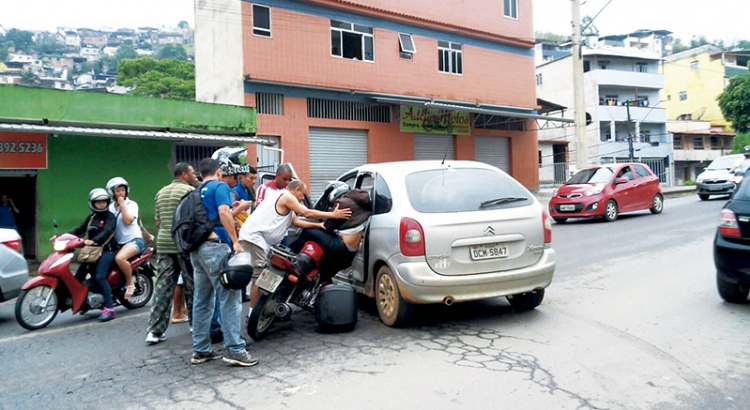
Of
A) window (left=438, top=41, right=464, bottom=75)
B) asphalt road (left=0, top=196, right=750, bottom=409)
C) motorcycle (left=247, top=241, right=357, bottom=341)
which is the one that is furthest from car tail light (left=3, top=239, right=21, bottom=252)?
window (left=438, top=41, right=464, bottom=75)

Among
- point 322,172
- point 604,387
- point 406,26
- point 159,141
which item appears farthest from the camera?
point 406,26

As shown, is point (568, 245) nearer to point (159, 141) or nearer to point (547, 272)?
point (547, 272)

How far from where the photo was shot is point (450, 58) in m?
24.4

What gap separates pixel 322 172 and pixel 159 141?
22.8 ft

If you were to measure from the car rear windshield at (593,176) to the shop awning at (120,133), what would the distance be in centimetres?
883

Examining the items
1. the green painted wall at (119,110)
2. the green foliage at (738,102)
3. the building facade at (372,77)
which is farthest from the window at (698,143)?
the green painted wall at (119,110)

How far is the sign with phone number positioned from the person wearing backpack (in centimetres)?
935

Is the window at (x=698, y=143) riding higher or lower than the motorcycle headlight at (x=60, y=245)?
higher

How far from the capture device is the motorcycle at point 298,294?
17.0 ft

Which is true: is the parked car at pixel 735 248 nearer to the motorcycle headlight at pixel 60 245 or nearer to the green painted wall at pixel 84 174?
the motorcycle headlight at pixel 60 245

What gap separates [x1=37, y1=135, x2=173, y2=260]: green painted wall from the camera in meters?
12.5

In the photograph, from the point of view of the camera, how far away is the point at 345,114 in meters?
21.0

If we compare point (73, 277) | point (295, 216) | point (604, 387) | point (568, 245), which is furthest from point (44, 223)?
point (604, 387)

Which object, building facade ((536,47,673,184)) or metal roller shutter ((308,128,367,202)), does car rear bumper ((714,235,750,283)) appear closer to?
metal roller shutter ((308,128,367,202))
